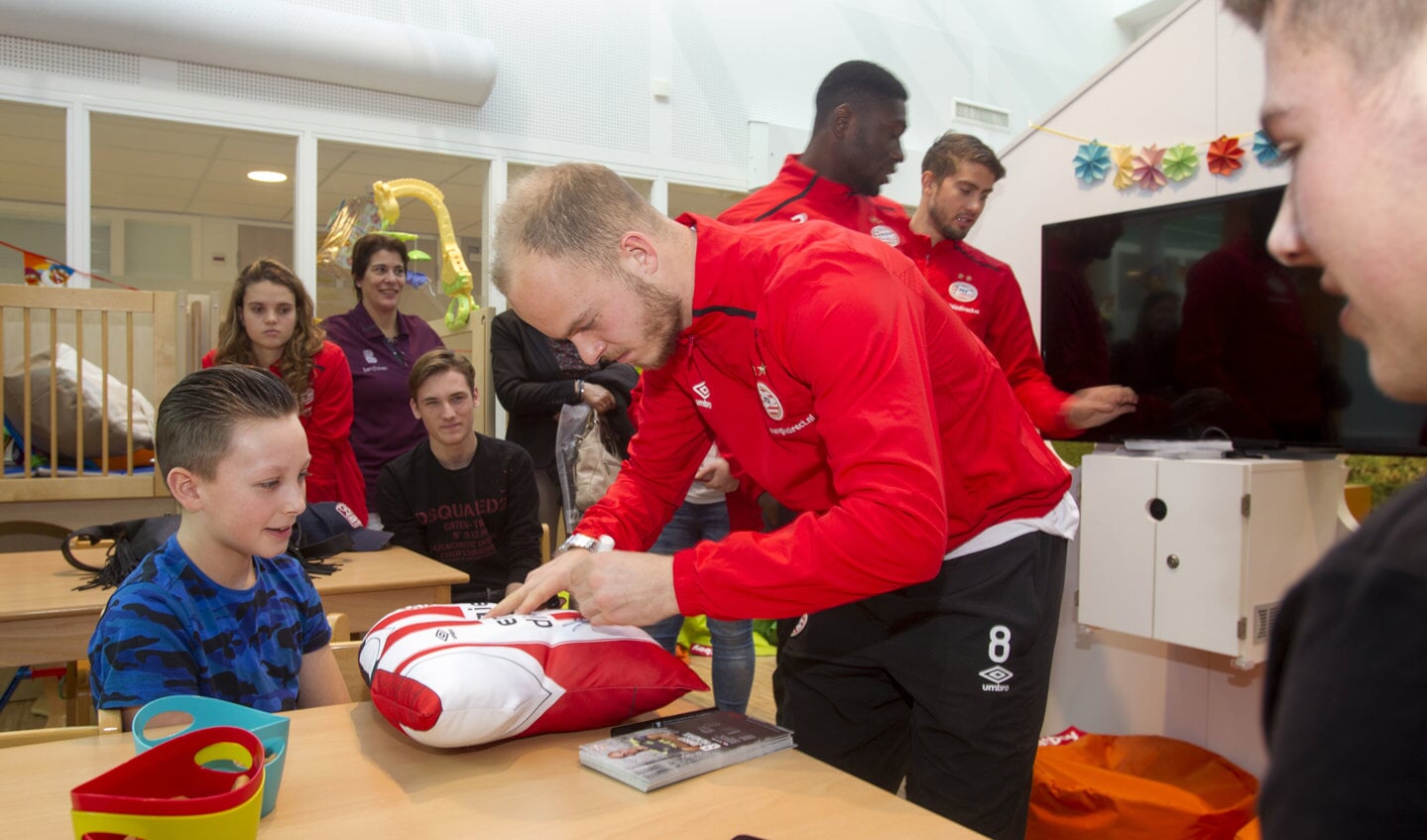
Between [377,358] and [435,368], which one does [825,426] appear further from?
[377,358]

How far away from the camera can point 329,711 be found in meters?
1.28

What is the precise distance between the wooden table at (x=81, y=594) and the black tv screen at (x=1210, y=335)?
185 centimetres

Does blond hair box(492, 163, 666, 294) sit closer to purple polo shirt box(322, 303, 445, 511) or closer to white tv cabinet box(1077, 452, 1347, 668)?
white tv cabinet box(1077, 452, 1347, 668)

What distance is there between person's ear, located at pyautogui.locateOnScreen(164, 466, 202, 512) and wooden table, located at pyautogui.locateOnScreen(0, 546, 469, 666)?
74 centimetres

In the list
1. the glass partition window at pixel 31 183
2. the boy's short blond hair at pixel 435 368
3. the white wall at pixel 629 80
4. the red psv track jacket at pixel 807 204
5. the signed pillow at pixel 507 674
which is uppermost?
the white wall at pixel 629 80

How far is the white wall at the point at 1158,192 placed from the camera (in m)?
2.65

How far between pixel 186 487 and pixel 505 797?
85 centimetres

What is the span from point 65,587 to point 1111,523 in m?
2.49

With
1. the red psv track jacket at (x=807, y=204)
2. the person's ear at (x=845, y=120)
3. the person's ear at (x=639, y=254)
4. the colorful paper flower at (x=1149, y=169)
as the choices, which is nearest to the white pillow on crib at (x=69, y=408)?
the red psv track jacket at (x=807, y=204)

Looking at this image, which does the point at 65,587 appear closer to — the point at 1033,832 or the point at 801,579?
the point at 801,579

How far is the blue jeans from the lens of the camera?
9.04 ft

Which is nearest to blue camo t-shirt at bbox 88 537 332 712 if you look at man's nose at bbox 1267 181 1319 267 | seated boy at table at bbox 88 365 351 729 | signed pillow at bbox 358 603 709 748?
seated boy at table at bbox 88 365 351 729

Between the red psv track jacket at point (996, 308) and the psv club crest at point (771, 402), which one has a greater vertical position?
the red psv track jacket at point (996, 308)

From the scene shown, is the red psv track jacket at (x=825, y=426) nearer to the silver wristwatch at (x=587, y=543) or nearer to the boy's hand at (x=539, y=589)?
the silver wristwatch at (x=587, y=543)
